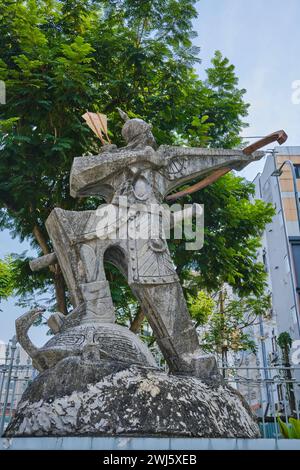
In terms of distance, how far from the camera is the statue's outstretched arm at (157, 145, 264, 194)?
5.03 meters

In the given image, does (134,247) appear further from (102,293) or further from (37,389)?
(37,389)

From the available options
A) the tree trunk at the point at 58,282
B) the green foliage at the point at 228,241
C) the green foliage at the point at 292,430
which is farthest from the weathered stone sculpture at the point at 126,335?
the tree trunk at the point at 58,282

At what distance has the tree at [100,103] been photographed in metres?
7.09

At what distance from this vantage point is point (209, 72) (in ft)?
30.4

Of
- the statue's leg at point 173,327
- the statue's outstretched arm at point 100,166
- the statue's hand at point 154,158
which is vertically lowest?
the statue's leg at point 173,327

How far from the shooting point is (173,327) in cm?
418

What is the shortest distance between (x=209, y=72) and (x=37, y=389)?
7929 millimetres

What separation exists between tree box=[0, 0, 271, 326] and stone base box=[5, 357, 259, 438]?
178 inches

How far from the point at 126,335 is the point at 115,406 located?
949mm

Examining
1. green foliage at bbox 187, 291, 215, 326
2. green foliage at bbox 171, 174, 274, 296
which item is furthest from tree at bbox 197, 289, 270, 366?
green foliage at bbox 171, 174, 274, 296

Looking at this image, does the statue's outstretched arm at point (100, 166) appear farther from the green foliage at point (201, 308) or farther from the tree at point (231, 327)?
the tree at point (231, 327)

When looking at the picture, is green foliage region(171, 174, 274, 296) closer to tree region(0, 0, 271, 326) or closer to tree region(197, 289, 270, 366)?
tree region(0, 0, 271, 326)
